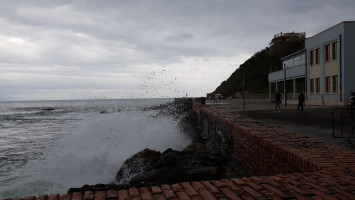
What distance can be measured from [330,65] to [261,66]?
72.5 metres

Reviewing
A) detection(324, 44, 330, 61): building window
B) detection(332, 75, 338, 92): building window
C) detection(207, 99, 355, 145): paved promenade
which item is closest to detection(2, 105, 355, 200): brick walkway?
detection(207, 99, 355, 145): paved promenade

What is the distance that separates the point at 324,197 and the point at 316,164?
1.02m

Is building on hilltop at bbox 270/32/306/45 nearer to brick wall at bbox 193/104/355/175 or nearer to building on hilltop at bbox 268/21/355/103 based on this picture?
building on hilltop at bbox 268/21/355/103

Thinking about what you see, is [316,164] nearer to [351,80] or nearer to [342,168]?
[342,168]

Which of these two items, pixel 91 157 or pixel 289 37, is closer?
pixel 91 157

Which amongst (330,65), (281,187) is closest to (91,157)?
(281,187)

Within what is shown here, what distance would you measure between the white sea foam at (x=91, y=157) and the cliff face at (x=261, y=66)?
68.8 m

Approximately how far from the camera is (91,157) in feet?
39.1

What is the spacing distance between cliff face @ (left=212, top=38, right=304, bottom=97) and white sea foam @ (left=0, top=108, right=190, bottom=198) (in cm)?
6877

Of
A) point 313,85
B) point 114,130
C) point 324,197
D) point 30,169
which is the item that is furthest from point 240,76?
point 324,197

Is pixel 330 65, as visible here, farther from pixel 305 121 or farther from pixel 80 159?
pixel 80 159

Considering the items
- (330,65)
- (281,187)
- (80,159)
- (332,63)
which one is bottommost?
(80,159)

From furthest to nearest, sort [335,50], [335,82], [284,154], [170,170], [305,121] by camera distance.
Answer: [335,82], [335,50], [305,121], [170,170], [284,154]

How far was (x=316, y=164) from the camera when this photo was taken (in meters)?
3.92
